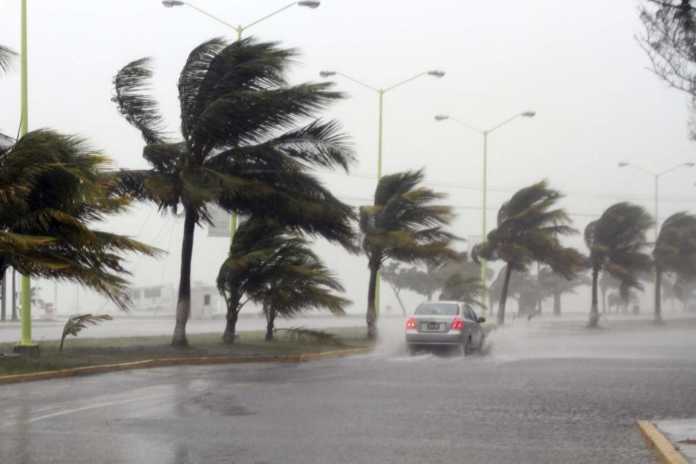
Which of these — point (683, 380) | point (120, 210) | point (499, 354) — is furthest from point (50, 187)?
point (499, 354)

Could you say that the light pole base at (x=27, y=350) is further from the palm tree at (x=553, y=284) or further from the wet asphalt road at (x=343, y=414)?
the palm tree at (x=553, y=284)

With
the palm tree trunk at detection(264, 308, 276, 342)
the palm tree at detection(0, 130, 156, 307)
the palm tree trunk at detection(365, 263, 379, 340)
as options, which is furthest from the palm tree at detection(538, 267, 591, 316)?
the palm tree at detection(0, 130, 156, 307)

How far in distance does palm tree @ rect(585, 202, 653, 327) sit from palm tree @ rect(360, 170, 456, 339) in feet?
67.7

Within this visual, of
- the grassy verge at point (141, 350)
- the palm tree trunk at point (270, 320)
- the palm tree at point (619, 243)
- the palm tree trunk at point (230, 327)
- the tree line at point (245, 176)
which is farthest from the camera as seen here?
the palm tree at point (619, 243)

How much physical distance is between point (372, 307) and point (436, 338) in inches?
350

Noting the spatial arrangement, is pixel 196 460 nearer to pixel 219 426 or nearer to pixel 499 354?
pixel 219 426

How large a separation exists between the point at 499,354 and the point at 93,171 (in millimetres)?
14519

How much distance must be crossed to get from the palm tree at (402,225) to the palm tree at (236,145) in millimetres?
8271

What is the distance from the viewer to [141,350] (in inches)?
949

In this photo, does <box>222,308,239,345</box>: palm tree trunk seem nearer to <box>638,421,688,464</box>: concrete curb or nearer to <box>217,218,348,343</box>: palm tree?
<box>217,218,348,343</box>: palm tree

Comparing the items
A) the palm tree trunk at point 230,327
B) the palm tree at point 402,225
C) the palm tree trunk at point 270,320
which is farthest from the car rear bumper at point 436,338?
the palm tree at point 402,225

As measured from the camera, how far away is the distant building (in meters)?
67.5

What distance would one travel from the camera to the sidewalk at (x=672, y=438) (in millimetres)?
9430

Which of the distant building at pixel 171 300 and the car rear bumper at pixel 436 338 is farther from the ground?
the distant building at pixel 171 300
